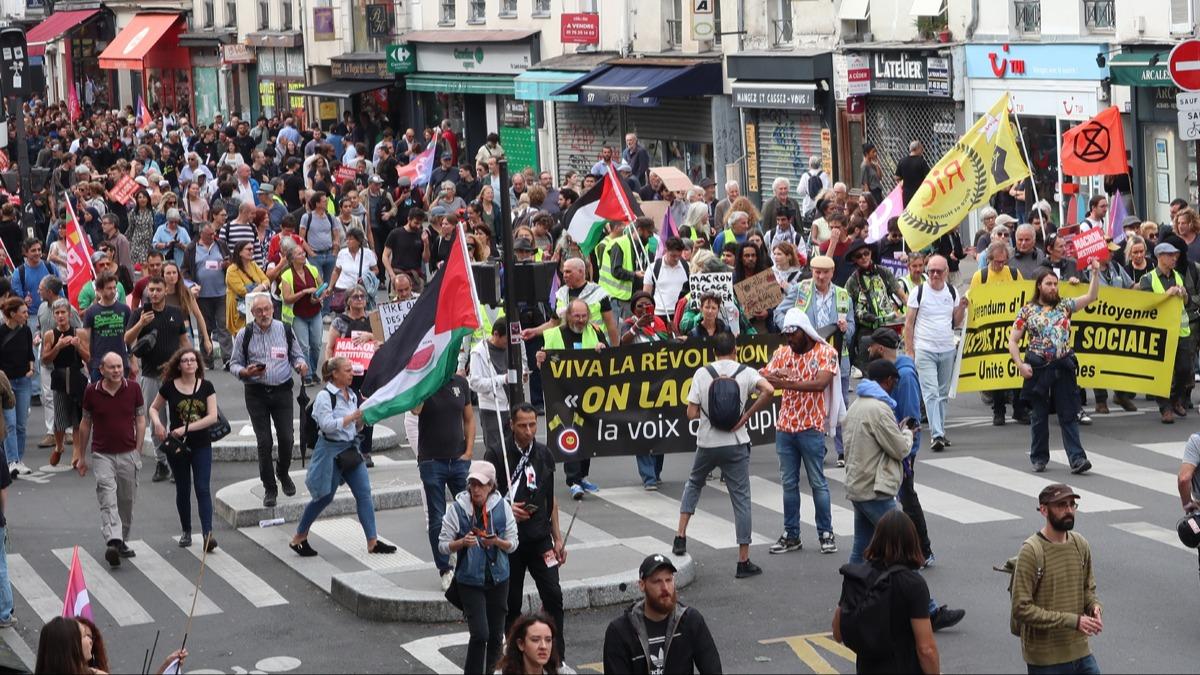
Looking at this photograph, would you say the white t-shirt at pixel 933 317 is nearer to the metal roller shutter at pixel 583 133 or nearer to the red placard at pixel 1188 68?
the red placard at pixel 1188 68

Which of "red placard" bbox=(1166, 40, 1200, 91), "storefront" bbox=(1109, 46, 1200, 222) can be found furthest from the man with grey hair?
"red placard" bbox=(1166, 40, 1200, 91)

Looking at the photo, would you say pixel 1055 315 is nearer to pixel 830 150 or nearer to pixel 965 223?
pixel 965 223

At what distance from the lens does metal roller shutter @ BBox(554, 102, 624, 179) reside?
41.5m

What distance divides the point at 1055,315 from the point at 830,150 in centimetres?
1848

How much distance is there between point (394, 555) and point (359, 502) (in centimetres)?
47

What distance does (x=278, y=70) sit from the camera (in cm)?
5619

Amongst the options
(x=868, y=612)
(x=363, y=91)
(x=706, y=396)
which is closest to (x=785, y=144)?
(x=363, y=91)

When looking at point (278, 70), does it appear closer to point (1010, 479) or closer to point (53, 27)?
point (53, 27)

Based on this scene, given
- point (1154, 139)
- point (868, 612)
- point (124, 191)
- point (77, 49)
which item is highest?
point (77, 49)

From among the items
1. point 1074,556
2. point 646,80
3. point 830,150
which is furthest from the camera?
point 646,80

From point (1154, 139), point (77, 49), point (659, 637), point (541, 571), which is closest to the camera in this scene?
point (659, 637)

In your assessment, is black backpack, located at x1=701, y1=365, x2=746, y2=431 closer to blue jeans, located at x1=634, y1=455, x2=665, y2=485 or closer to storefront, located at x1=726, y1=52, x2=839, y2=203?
blue jeans, located at x1=634, y1=455, x2=665, y2=485

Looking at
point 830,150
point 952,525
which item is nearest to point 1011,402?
point 952,525

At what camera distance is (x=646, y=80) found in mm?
38125
